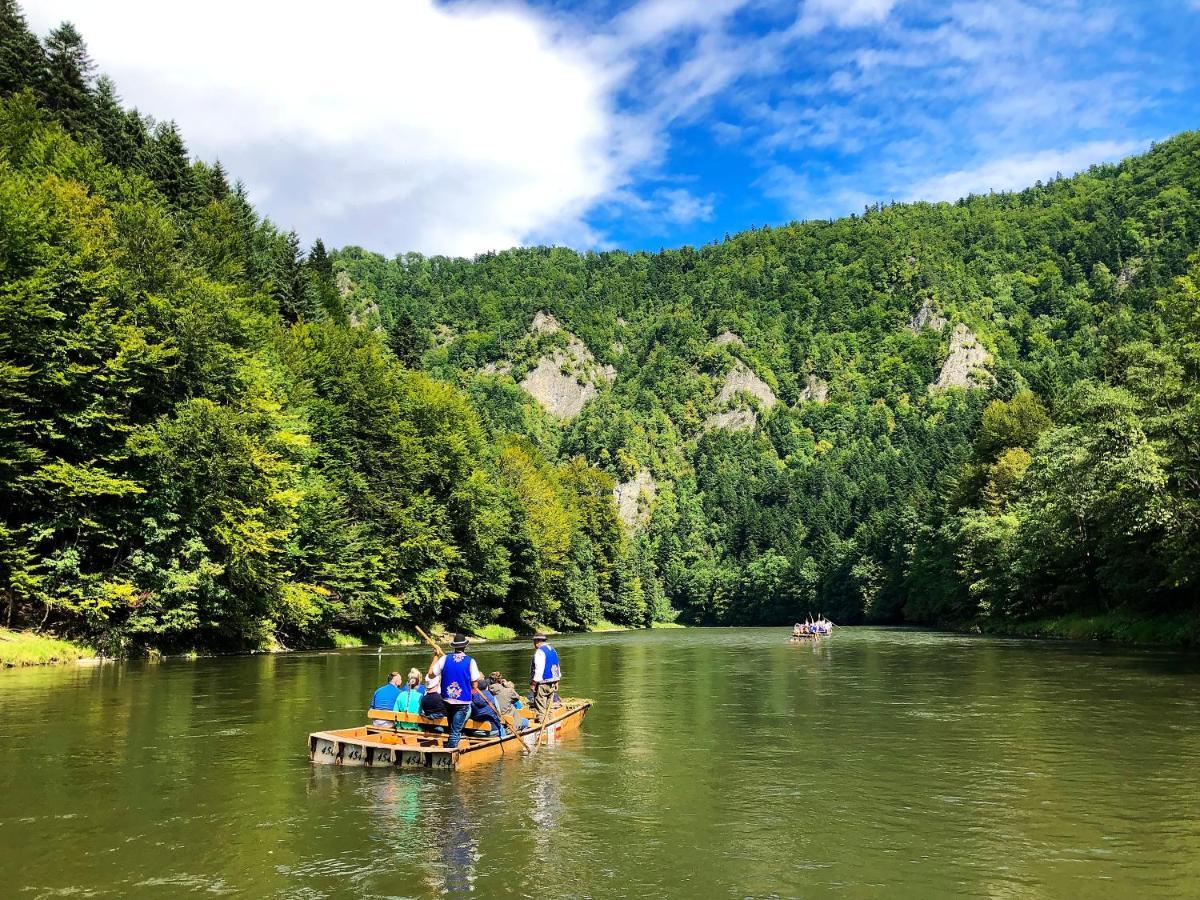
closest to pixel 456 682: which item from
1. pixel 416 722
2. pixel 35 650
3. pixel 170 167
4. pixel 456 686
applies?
pixel 456 686

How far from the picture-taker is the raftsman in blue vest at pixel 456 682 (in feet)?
63.8

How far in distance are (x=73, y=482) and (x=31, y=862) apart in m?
31.2

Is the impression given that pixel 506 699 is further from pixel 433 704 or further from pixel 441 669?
pixel 433 704

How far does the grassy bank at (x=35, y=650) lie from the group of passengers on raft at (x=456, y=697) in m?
24.3

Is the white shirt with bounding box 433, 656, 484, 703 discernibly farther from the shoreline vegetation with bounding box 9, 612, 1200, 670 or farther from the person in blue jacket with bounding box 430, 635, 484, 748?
the shoreline vegetation with bounding box 9, 612, 1200, 670

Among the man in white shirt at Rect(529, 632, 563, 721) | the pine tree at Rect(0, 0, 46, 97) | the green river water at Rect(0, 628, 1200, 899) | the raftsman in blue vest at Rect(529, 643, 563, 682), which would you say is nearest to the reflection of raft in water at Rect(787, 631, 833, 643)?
the green river water at Rect(0, 628, 1200, 899)

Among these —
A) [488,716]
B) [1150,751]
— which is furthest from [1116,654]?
[488,716]

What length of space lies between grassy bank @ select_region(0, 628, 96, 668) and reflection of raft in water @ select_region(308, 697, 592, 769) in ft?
80.4

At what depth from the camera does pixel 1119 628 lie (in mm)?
56719

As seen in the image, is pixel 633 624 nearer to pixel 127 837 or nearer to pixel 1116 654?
pixel 1116 654

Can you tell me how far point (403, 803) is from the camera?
1539cm

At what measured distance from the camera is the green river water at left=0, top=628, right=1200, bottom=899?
11.2m

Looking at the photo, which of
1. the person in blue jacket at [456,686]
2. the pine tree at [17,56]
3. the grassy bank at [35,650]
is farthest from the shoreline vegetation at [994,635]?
the pine tree at [17,56]

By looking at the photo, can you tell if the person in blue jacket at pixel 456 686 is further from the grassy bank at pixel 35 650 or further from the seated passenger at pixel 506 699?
the grassy bank at pixel 35 650
